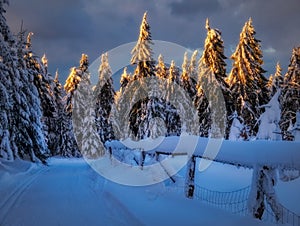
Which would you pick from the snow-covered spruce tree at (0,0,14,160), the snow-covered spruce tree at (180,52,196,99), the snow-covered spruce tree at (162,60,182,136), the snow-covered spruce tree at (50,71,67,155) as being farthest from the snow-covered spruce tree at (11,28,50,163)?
the snow-covered spruce tree at (180,52,196,99)

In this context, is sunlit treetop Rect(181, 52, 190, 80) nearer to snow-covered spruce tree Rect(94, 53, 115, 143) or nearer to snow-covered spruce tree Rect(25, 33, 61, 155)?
snow-covered spruce tree Rect(94, 53, 115, 143)

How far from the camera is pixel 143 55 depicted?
31.2 metres

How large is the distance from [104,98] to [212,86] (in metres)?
17.6

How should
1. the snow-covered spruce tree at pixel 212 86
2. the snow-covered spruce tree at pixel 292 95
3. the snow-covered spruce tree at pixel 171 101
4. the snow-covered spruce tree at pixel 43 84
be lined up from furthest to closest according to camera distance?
the snow-covered spruce tree at pixel 171 101 < the snow-covered spruce tree at pixel 292 95 < the snow-covered spruce tree at pixel 43 84 < the snow-covered spruce tree at pixel 212 86

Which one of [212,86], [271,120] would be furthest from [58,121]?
[271,120]

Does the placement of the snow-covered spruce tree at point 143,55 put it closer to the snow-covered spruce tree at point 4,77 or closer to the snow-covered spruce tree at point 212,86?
the snow-covered spruce tree at point 212,86

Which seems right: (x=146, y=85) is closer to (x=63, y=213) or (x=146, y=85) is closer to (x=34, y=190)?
(x=34, y=190)

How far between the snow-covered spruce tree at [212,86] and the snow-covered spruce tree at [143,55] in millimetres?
4811

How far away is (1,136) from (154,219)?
14323 mm

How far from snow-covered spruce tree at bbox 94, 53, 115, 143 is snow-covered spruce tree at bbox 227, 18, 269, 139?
669 inches

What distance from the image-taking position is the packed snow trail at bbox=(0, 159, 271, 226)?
764cm

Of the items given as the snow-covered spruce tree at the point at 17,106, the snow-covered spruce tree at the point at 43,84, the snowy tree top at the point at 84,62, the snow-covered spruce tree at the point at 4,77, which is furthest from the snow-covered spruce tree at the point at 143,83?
the snow-covered spruce tree at the point at 4,77

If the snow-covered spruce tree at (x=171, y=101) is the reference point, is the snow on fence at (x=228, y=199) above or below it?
below

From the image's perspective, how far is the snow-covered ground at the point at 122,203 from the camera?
25.4ft
